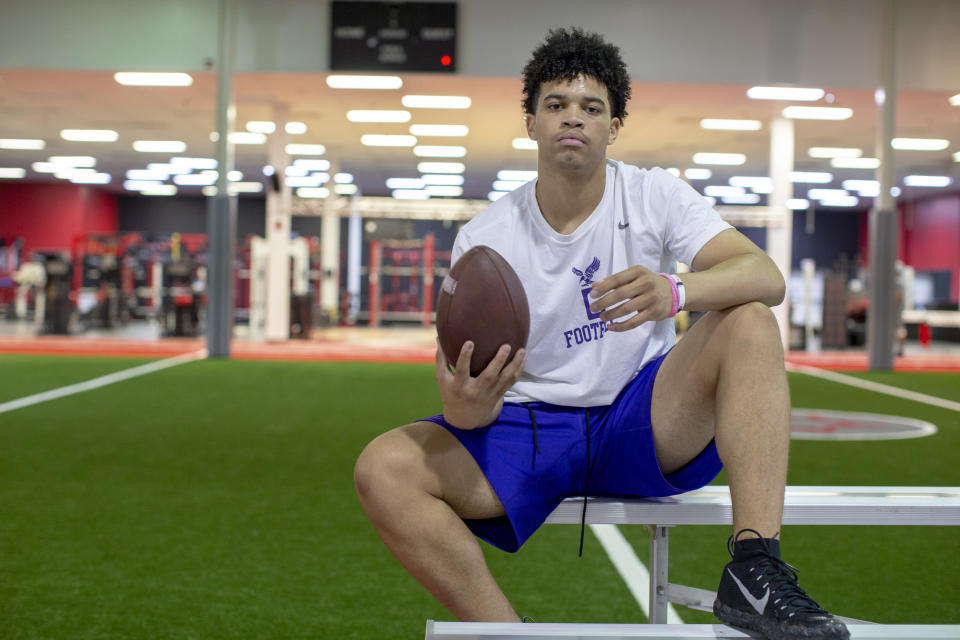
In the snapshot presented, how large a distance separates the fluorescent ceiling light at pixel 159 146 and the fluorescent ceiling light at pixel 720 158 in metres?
8.28

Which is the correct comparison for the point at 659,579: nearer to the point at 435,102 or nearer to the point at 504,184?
the point at 435,102

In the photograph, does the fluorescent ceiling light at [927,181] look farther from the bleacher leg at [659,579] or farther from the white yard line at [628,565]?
the bleacher leg at [659,579]

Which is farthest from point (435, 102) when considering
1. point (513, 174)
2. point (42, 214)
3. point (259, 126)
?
point (42, 214)

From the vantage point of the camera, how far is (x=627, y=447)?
5.05ft

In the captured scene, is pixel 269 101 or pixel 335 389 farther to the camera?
pixel 269 101

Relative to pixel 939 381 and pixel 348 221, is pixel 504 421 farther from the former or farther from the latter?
pixel 348 221

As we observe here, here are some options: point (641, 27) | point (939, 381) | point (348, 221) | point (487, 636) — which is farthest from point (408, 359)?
point (348, 221)

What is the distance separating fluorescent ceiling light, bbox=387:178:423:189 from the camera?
19.7 meters

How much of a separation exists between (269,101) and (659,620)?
408 inches

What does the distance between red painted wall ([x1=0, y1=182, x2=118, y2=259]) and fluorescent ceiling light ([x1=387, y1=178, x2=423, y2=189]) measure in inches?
277

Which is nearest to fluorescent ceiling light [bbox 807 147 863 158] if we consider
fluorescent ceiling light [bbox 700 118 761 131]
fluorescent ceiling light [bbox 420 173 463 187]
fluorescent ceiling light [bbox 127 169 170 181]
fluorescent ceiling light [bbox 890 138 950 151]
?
fluorescent ceiling light [bbox 890 138 950 151]

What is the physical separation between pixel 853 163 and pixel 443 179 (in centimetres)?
786

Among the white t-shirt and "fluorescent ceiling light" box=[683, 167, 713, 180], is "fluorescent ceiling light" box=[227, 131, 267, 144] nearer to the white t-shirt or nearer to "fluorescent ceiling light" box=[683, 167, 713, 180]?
"fluorescent ceiling light" box=[683, 167, 713, 180]

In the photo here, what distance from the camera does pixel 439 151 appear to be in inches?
607
